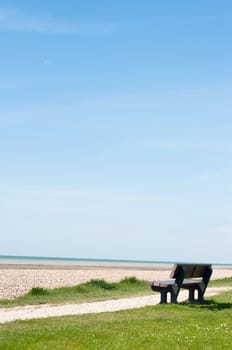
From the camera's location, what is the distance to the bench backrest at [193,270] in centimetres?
1652

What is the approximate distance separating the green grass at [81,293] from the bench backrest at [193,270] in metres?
3.43

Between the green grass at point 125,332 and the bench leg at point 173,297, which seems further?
the bench leg at point 173,297

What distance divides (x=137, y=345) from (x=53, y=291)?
12.6 metres

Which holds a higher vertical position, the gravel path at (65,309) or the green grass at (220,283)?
the green grass at (220,283)

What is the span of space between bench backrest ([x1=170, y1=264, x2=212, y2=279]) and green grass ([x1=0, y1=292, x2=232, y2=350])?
2.46 meters

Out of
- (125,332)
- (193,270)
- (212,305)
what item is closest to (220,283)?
(193,270)

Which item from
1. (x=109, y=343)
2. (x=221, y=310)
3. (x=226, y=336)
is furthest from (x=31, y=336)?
(x=221, y=310)

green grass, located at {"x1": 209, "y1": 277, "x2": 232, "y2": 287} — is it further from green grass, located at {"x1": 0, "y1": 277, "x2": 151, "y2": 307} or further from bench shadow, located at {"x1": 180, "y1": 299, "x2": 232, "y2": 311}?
bench shadow, located at {"x1": 180, "y1": 299, "x2": 232, "y2": 311}

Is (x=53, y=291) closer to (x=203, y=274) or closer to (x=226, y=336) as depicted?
(x=203, y=274)

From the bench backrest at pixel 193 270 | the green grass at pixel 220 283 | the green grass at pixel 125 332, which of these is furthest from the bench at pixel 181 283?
the green grass at pixel 220 283

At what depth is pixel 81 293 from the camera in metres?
22.1

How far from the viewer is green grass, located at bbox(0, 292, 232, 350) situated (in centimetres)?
973

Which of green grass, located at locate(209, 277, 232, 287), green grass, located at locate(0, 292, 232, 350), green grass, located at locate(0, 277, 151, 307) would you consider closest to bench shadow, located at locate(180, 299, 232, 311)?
green grass, located at locate(0, 292, 232, 350)

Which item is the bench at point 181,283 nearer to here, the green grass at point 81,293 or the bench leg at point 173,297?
the bench leg at point 173,297
